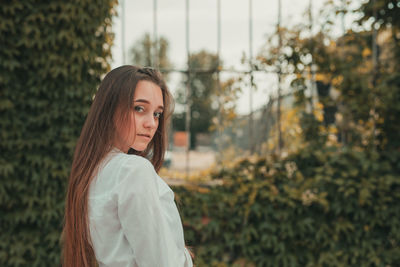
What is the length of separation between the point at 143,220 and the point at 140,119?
367mm

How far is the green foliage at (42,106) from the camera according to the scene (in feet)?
9.30

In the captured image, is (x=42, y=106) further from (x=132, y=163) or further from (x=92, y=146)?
(x=132, y=163)

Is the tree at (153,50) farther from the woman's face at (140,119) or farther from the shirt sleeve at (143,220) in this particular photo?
the shirt sleeve at (143,220)

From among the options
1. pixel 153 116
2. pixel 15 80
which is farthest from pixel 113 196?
pixel 15 80

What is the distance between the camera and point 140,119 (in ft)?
3.70

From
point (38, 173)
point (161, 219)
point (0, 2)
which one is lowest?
point (38, 173)

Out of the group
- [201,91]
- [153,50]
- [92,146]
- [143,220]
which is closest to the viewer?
[143,220]

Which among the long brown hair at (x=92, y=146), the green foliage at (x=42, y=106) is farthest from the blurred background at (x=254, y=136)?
the long brown hair at (x=92, y=146)

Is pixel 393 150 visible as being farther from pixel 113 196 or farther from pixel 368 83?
pixel 113 196

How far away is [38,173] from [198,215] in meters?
1.44

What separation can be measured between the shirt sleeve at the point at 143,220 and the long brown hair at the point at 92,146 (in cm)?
Result: 20

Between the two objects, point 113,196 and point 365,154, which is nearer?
point 113,196

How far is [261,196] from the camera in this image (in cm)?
304

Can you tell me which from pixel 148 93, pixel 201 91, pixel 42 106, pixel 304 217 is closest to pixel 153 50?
pixel 201 91
